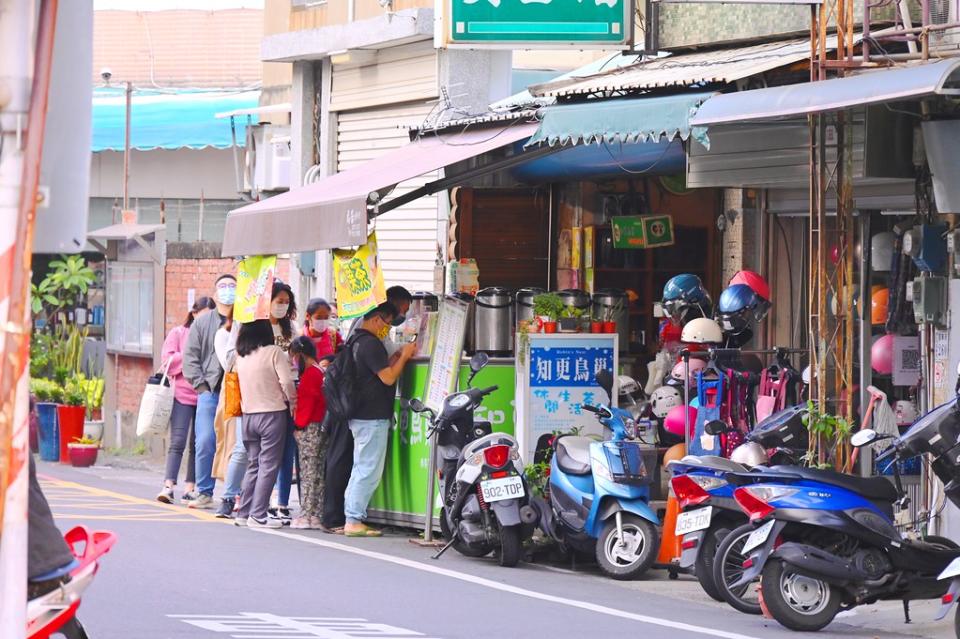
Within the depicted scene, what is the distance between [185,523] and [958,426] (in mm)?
6917

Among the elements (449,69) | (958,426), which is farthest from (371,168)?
(958,426)

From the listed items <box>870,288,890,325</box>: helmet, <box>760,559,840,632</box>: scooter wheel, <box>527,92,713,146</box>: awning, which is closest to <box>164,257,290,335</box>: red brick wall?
<box>527,92,713,146</box>: awning

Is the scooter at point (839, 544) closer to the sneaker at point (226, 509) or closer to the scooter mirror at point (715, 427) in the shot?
the scooter mirror at point (715, 427)

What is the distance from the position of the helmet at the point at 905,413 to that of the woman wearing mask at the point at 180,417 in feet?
21.4

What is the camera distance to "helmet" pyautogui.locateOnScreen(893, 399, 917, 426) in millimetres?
12508

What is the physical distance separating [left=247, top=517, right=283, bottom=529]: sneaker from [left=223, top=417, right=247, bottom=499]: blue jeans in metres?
0.53

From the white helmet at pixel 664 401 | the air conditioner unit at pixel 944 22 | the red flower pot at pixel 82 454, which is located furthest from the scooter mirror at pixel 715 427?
the red flower pot at pixel 82 454

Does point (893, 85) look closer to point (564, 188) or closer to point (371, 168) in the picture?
point (371, 168)

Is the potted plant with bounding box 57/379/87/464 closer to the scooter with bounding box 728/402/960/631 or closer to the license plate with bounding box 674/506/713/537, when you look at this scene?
the license plate with bounding box 674/506/713/537

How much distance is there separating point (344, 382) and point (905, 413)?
4300 millimetres

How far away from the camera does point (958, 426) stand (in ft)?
33.0

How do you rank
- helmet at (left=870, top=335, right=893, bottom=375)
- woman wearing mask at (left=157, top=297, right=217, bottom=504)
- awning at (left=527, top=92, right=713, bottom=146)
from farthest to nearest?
woman wearing mask at (left=157, top=297, right=217, bottom=504) → helmet at (left=870, top=335, right=893, bottom=375) → awning at (left=527, top=92, right=713, bottom=146)

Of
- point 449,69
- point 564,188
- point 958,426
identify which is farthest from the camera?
point 449,69

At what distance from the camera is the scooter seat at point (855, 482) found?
10312mm
